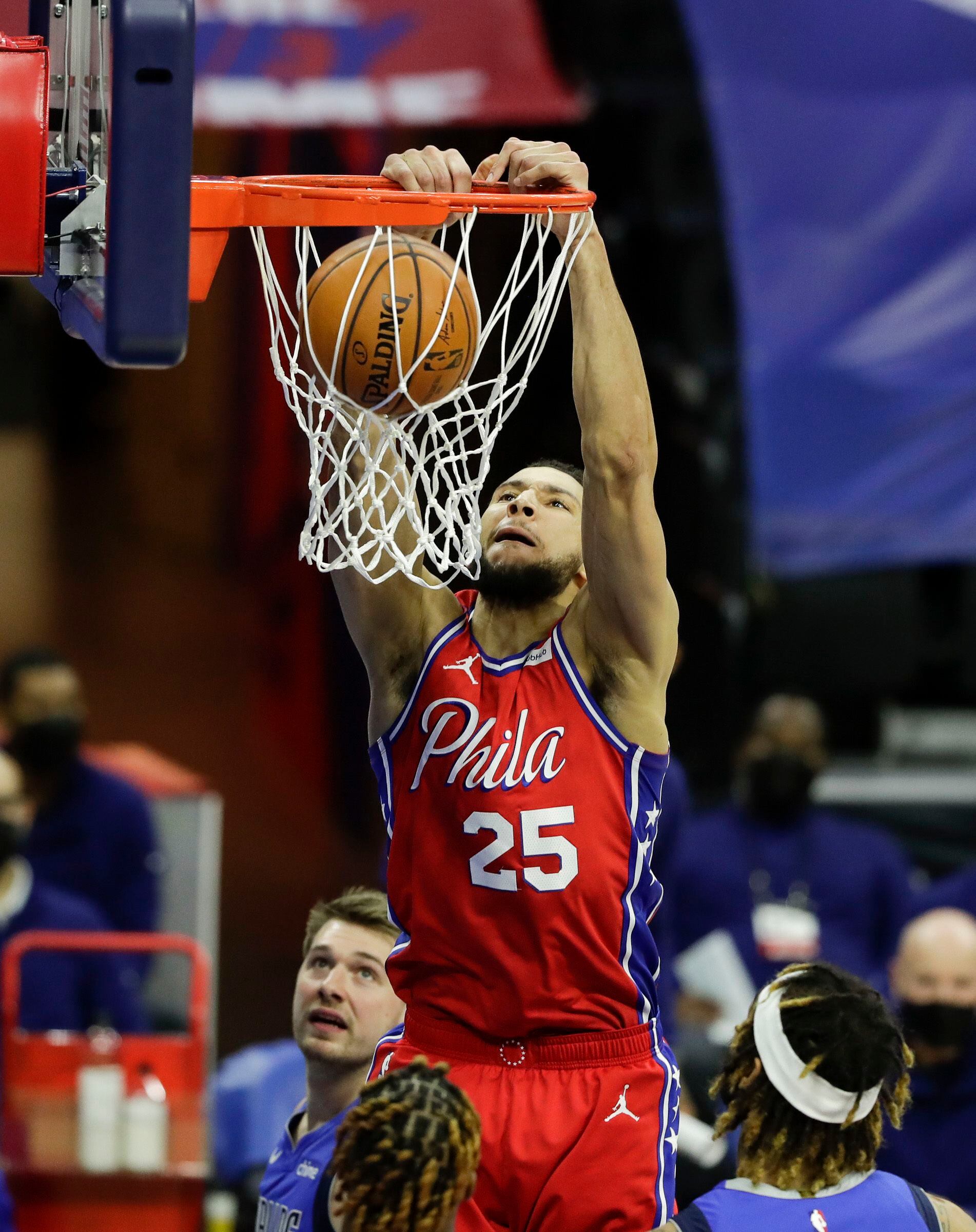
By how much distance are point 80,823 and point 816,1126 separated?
436 cm

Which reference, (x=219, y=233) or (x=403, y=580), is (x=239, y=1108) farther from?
(x=219, y=233)

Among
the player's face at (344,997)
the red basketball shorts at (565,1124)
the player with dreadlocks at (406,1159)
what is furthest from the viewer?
the player's face at (344,997)

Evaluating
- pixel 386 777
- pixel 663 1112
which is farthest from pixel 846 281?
pixel 663 1112

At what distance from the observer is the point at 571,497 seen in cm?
426

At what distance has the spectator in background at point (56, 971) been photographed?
6949 millimetres

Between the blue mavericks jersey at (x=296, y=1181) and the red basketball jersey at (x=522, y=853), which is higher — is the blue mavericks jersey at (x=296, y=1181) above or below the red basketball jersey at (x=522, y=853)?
below

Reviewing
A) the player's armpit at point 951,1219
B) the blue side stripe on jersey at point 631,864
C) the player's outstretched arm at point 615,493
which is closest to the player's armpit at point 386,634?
the player's outstretched arm at point 615,493

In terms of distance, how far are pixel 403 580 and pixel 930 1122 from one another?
262 centimetres

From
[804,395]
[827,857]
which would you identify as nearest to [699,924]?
[827,857]

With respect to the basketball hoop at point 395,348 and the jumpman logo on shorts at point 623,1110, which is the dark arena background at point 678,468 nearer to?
the basketball hoop at point 395,348

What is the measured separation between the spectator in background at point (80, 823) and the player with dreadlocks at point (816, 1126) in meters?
4.15

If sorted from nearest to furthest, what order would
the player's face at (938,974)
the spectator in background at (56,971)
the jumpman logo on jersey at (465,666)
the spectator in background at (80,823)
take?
1. the jumpman logo on jersey at (465,666)
2. the player's face at (938,974)
3. the spectator in background at (56,971)
4. the spectator in background at (80,823)

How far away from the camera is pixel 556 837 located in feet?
12.9

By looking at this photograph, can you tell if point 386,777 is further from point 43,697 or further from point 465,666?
point 43,697
